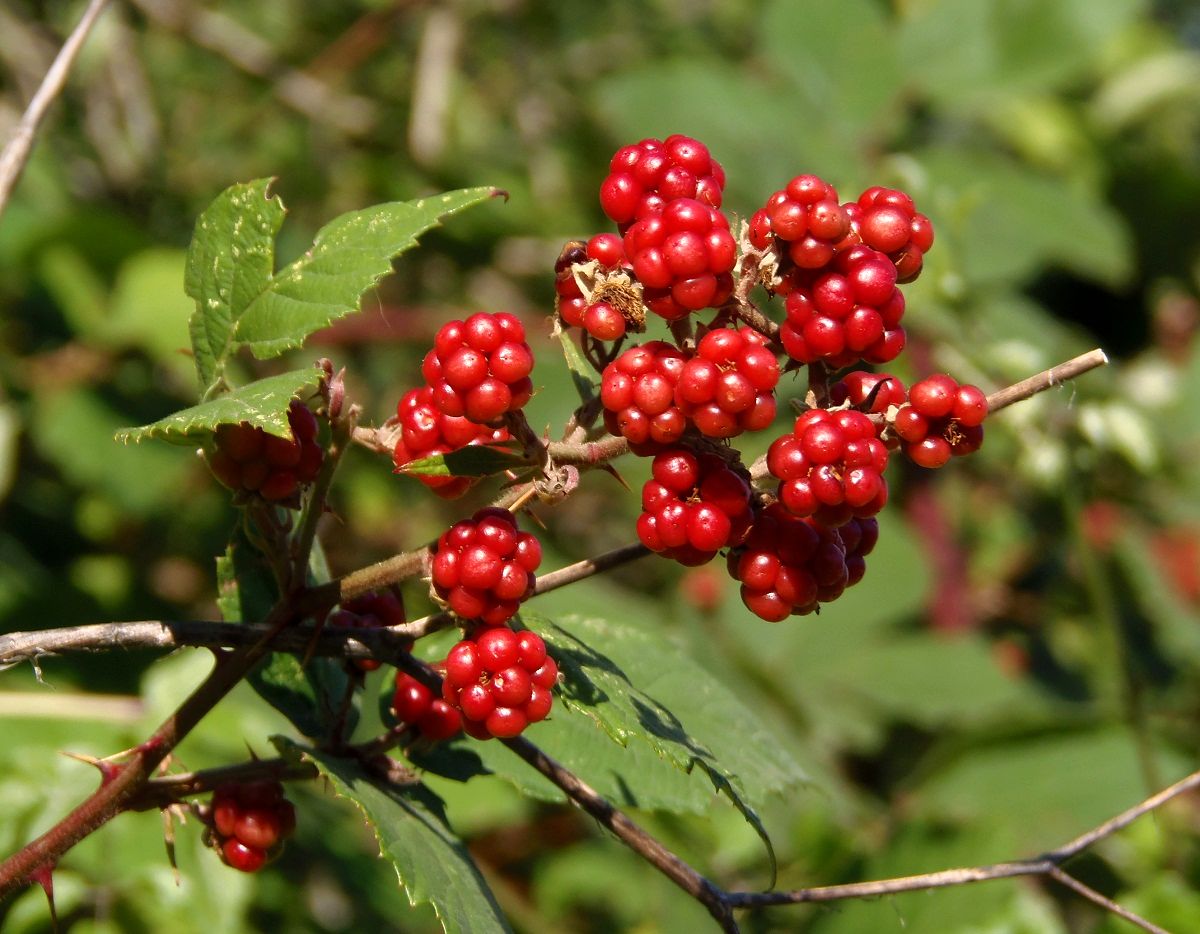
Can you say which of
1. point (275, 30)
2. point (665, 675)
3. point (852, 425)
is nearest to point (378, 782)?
point (665, 675)

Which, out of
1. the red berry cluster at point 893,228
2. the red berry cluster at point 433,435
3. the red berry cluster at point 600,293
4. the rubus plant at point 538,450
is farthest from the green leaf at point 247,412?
the red berry cluster at point 893,228

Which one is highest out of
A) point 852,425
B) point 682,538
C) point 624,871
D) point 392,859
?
point 852,425

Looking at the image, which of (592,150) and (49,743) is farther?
(592,150)

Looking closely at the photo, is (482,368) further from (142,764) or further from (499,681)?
(142,764)

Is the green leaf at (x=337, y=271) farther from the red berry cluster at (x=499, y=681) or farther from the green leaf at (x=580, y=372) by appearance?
the red berry cluster at (x=499, y=681)

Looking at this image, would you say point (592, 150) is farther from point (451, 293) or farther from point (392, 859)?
point (392, 859)

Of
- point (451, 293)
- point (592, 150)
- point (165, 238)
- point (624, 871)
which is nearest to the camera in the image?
point (624, 871)
